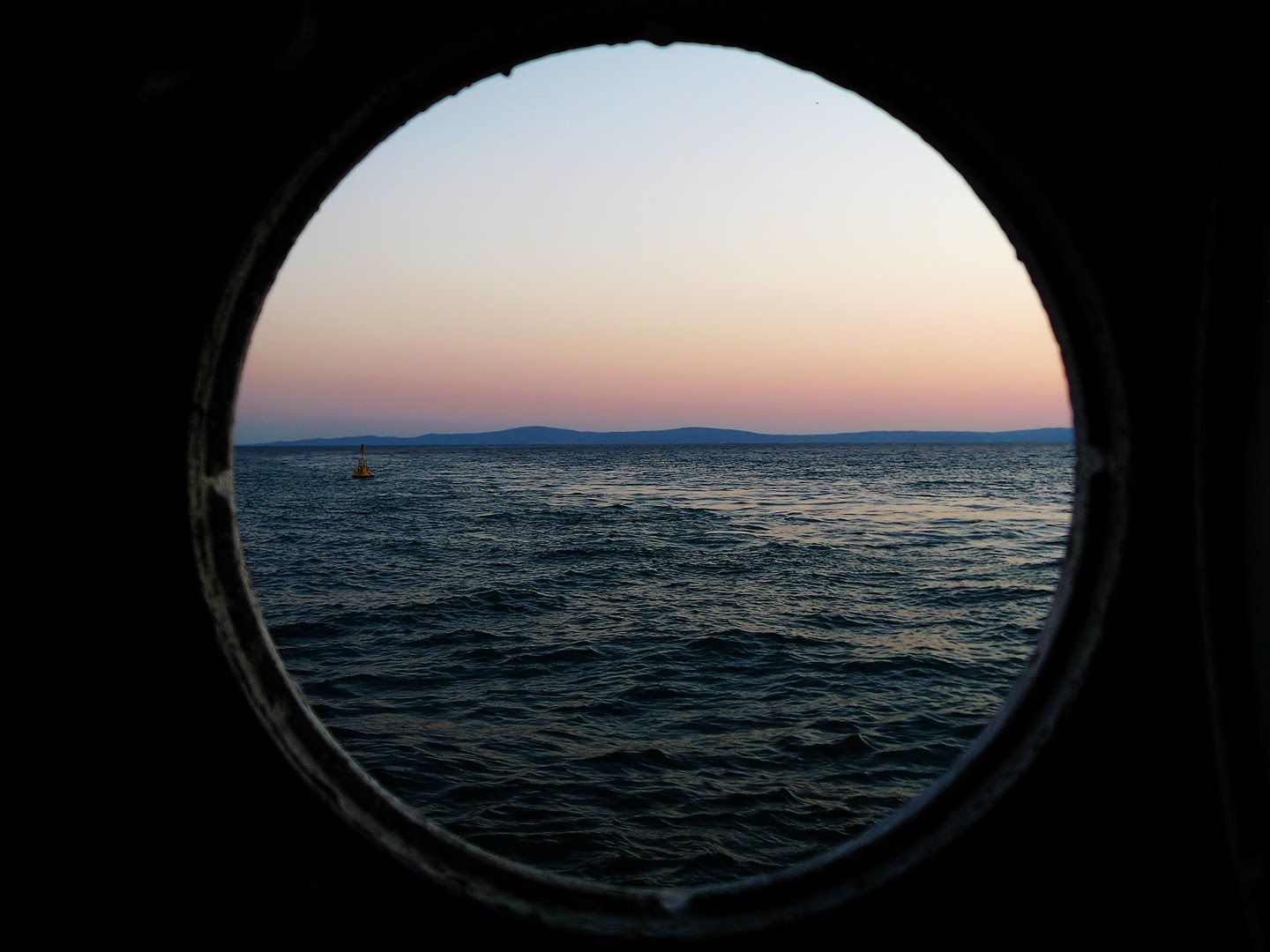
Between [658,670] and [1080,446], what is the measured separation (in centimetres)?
1024

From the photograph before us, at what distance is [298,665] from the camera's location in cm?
1212

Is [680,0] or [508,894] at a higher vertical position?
[680,0]

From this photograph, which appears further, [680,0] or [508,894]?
[508,894]

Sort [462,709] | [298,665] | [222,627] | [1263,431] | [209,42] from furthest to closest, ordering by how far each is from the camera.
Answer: [298,665] < [462,709] < [222,627] < [209,42] < [1263,431]

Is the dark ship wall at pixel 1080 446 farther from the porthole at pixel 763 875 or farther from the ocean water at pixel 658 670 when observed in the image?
the ocean water at pixel 658 670

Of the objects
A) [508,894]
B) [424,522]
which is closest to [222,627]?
[508,894]

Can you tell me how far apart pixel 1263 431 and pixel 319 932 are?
89.0 inches

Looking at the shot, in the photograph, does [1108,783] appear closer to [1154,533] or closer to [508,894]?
[1154,533]

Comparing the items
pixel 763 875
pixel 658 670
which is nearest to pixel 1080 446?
pixel 763 875

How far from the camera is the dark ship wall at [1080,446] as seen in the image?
1.78 meters

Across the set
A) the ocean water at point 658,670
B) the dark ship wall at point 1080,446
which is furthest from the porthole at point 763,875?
the ocean water at point 658,670

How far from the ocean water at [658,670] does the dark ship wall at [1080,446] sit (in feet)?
16.6

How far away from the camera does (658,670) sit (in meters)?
11.7

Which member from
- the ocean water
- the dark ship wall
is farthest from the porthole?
the ocean water
